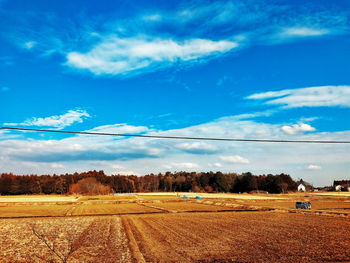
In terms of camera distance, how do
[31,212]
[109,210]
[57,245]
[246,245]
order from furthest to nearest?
[109,210], [31,212], [57,245], [246,245]

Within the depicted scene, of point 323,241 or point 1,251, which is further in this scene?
point 323,241

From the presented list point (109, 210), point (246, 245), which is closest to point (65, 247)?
point (246, 245)

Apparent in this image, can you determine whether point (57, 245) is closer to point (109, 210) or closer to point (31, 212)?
point (109, 210)

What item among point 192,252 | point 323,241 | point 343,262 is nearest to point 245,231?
point 323,241

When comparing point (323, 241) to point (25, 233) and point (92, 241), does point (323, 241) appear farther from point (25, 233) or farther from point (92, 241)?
point (25, 233)

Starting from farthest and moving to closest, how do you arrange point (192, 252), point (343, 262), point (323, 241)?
point (323, 241) → point (192, 252) → point (343, 262)

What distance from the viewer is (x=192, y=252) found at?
1970cm

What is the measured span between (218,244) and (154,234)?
24.4 ft

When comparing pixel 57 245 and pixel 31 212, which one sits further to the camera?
pixel 31 212

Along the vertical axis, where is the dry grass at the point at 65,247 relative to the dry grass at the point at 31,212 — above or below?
above

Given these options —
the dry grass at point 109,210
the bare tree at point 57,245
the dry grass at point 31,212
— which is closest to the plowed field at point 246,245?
the bare tree at point 57,245

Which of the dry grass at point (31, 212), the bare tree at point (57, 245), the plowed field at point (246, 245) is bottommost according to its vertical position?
the dry grass at point (31, 212)

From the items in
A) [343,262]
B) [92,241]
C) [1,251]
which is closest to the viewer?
[343,262]

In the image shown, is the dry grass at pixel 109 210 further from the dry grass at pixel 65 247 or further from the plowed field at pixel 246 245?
the plowed field at pixel 246 245
